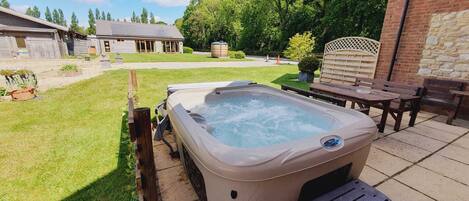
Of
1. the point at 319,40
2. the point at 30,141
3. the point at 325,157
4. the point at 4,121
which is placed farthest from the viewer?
the point at 319,40

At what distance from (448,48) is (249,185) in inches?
235

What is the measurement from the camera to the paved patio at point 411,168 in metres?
2.17

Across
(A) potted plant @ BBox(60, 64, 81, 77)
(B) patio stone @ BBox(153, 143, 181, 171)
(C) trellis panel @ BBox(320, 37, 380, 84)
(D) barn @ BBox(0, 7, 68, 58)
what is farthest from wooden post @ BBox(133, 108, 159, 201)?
(D) barn @ BBox(0, 7, 68, 58)

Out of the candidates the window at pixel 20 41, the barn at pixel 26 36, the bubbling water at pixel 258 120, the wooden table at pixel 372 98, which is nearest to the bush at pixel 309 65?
the wooden table at pixel 372 98

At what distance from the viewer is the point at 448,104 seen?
442 centimetres

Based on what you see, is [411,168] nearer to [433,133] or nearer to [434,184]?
[434,184]

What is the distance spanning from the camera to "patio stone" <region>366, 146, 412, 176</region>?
254 cm

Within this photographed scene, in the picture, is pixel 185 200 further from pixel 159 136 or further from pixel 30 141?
pixel 30 141

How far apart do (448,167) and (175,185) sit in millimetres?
3305

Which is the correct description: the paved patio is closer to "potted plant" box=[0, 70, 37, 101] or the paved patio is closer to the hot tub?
the hot tub

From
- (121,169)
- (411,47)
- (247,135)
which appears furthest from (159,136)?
(411,47)

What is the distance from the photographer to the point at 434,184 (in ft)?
7.54

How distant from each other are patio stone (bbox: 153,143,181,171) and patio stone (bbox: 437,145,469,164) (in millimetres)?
3661

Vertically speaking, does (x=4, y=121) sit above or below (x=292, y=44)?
below
